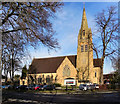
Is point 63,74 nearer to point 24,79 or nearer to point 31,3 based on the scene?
point 24,79

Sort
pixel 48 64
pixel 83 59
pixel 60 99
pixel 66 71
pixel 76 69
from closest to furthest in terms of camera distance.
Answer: pixel 60 99 < pixel 76 69 < pixel 66 71 < pixel 83 59 < pixel 48 64

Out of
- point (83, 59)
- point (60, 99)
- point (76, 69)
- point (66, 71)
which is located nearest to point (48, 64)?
point (66, 71)

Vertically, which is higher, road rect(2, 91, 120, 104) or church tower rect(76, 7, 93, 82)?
church tower rect(76, 7, 93, 82)

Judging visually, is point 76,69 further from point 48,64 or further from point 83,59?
point 48,64

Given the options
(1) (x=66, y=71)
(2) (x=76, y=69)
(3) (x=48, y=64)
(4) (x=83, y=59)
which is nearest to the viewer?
(2) (x=76, y=69)

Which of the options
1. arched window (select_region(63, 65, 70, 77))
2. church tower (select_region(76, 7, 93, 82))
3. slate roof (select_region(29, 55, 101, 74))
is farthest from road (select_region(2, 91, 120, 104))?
slate roof (select_region(29, 55, 101, 74))

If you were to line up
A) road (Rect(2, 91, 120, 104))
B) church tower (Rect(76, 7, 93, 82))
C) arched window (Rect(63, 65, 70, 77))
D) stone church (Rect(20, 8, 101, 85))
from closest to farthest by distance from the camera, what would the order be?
1. road (Rect(2, 91, 120, 104))
2. church tower (Rect(76, 7, 93, 82))
3. stone church (Rect(20, 8, 101, 85))
4. arched window (Rect(63, 65, 70, 77))

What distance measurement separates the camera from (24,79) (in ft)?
212

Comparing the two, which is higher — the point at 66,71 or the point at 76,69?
the point at 76,69

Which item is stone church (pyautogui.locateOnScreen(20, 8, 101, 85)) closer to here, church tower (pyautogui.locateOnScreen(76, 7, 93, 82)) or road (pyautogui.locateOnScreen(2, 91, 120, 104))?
church tower (pyautogui.locateOnScreen(76, 7, 93, 82))

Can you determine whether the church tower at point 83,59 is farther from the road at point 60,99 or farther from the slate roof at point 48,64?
the road at point 60,99

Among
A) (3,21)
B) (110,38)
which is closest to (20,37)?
(3,21)

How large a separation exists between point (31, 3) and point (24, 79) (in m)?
57.3

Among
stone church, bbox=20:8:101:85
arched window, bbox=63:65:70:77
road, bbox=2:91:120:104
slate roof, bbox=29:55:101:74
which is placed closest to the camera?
road, bbox=2:91:120:104
